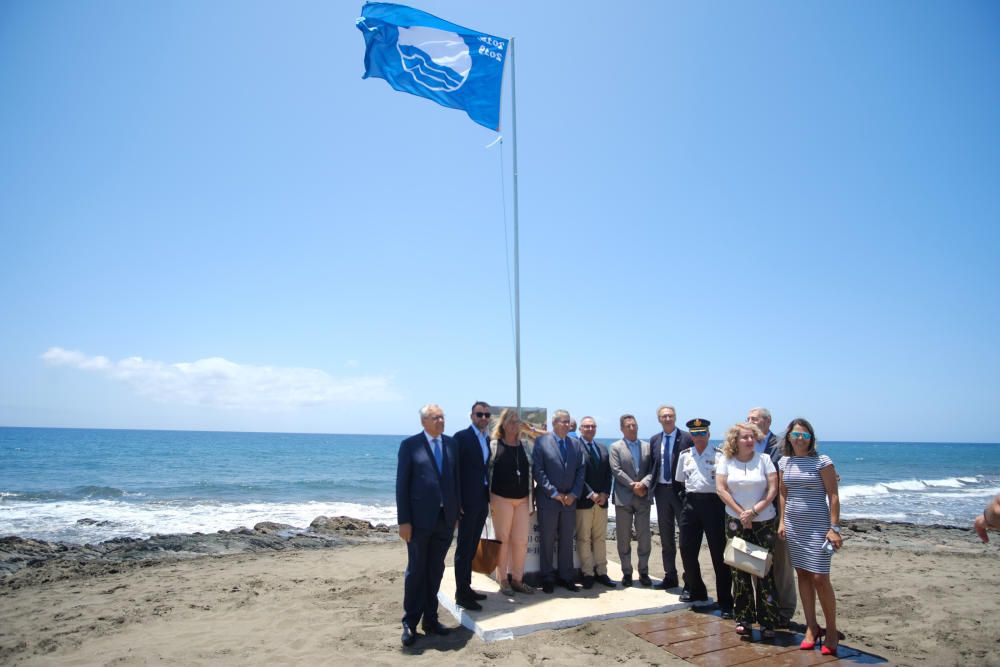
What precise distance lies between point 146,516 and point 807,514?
18.0 metres

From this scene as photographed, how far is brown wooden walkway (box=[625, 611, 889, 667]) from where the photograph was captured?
3.99 m

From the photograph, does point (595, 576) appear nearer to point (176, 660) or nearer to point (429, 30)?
point (176, 660)

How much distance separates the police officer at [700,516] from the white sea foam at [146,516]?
1273cm

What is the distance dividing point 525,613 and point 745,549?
80.4 inches

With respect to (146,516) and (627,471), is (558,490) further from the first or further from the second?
(146,516)

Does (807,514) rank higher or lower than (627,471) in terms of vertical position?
lower

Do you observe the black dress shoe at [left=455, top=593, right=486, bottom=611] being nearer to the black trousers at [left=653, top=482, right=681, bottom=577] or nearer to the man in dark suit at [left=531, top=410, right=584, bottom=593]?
the man in dark suit at [left=531, top=410, right=584, bottom=593]

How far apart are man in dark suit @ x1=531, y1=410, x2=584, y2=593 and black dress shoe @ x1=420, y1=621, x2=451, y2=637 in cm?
129

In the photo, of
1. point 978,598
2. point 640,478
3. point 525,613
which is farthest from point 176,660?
point 978,598

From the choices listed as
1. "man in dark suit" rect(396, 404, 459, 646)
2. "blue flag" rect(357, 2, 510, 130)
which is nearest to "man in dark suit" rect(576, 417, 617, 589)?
"man in dark suit" rect(396, 404, 459, 646)

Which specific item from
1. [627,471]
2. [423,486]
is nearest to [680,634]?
[627,471]

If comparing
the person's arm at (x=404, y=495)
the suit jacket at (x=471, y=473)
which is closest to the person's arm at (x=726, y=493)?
the suit jacket at (x=471, y=473)

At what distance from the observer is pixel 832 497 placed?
4.21m

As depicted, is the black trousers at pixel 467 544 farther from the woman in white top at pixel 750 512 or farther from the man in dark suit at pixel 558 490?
the woman in white top at pixel 750 512
